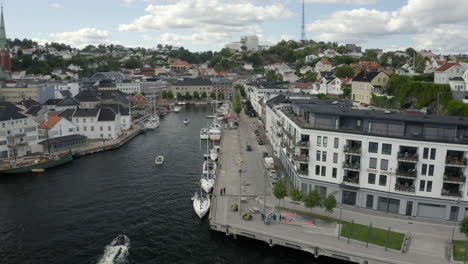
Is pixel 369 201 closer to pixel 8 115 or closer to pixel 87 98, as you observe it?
pixel 8 115

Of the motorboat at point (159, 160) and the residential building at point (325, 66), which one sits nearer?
the motorboat at point (159, 160)

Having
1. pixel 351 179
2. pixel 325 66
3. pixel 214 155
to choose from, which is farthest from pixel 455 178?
pixel 325 66

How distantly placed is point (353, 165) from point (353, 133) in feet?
11.5

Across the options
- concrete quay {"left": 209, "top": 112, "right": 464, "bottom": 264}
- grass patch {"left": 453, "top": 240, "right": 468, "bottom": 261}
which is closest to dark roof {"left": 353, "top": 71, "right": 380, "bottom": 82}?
concrete quay {"left": 209, "top": 112, "right": 464, "bottom": 264}

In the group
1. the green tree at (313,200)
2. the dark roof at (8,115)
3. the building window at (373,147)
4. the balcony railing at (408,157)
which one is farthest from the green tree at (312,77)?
the green tree at (313,200)

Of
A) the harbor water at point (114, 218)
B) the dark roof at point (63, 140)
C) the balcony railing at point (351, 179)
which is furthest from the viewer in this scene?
the dark roof at point (63, 140)

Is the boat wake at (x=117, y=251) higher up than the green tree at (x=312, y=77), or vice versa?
the green tree at (x=312, y=77)

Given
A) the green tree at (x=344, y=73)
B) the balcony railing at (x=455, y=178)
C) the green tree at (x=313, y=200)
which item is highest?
the green tree at (x=344, y=73)

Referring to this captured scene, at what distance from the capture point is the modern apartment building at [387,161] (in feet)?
120

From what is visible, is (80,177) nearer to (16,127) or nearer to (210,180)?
(16,127)

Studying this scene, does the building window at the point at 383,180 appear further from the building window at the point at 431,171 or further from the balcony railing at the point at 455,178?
the balcony railing at the point at 455,178

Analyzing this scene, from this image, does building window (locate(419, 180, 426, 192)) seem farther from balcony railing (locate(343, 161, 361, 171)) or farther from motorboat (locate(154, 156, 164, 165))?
motorboat (locate(154, 156, 164, 165))

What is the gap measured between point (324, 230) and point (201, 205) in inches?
605

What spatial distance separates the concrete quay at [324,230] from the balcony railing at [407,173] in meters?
4.55
